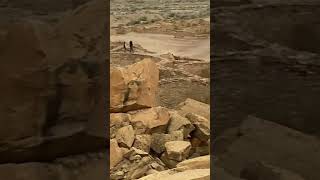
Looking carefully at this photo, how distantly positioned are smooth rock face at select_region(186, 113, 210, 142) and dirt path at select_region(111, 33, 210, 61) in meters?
7.94

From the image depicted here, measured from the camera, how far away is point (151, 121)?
7.32 m

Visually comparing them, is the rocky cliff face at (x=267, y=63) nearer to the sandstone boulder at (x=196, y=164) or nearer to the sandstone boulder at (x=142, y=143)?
the sandstone boulder at (x=196, y=164)

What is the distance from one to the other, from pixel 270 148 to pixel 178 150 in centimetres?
517

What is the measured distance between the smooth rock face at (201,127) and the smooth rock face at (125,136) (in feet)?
3.48

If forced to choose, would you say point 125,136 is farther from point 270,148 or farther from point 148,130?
point 270,148

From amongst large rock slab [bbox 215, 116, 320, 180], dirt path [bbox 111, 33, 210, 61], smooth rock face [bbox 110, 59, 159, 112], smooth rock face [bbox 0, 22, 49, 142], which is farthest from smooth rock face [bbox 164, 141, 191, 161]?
dirt path [bbox 111, 33, 210, 61]

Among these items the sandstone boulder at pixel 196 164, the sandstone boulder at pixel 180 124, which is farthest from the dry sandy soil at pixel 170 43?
the sandstone boulder at pixel 196 164

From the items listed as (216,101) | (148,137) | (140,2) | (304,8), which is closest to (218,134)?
(216,101)

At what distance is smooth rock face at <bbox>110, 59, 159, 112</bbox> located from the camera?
24.9 ft

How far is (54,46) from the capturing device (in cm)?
119

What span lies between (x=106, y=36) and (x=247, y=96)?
1.24 ft

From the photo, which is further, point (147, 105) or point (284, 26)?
point (147, 105)

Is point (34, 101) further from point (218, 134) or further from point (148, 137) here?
point (148, 137)

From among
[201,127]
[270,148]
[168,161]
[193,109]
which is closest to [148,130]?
[201,127]
